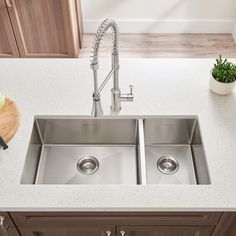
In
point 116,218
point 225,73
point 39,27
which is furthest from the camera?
point 39,27

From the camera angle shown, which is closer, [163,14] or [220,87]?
[220,87]

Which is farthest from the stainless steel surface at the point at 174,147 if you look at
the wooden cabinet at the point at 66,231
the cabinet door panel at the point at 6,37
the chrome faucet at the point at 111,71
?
the cabinet door panel at the point at 6,37

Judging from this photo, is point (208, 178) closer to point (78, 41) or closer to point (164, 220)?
point (164, 220)

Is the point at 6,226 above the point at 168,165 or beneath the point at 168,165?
beneath

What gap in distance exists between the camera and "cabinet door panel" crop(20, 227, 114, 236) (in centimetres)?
136

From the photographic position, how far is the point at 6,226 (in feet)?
4.31

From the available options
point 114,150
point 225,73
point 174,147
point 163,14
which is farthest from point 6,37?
point 225,73

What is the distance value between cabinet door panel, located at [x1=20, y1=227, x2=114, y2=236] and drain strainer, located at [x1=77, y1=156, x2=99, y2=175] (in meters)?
0.28

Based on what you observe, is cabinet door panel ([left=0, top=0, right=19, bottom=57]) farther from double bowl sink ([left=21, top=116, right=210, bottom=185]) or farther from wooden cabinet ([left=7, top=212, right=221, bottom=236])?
wooden cabinet ([left=7, top=212, right=221, bottom=236])

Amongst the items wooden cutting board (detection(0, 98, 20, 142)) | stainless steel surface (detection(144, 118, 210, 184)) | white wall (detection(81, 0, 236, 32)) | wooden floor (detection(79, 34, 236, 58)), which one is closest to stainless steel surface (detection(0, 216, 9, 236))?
wooden cutting board (detection(0, 98, 20, 142))

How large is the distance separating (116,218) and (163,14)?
2.76 metres

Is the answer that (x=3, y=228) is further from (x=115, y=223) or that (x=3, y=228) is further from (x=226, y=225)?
(x=226, y=225)

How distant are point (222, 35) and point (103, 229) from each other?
2.98 meters

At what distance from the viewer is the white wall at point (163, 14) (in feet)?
11.1
